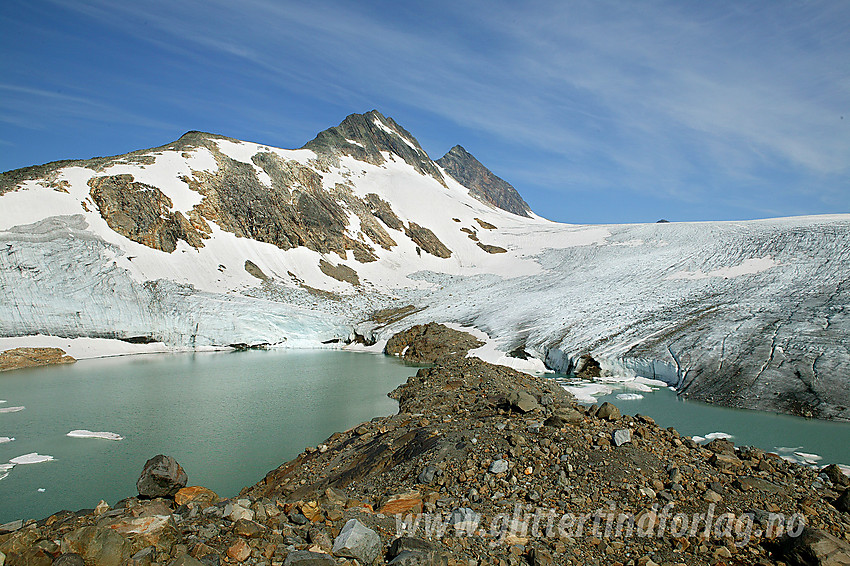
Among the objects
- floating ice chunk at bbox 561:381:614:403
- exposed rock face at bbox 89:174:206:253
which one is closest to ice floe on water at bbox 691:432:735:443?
floating ice chunk at bbox 561:381:614:403

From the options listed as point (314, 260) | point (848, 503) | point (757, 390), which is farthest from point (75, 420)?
point (314, 260)

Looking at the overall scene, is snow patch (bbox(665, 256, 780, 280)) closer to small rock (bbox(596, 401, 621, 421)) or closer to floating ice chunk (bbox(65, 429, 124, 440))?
small rock (bbox(596, 401, 621, 421))

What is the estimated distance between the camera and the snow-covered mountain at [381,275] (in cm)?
1945

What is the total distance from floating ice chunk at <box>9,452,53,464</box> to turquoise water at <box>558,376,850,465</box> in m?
15.9

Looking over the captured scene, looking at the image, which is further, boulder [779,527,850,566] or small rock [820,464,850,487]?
small rock [820,464,850,487]

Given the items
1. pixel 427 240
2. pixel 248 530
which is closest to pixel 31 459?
pixel 248 530

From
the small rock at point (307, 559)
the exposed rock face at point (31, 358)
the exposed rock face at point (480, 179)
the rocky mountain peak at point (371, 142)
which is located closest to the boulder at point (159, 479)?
the small rock at point (307, 559)

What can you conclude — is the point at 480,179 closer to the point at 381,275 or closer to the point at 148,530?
the point at 381,275

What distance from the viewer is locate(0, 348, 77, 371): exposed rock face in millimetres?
23547

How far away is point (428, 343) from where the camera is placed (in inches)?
1112

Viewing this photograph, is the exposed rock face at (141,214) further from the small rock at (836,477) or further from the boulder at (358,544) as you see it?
the small rock at (836,477)

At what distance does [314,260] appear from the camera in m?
44.9

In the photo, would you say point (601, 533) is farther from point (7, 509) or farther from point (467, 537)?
point (7, 509)

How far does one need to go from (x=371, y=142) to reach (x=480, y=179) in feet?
199
